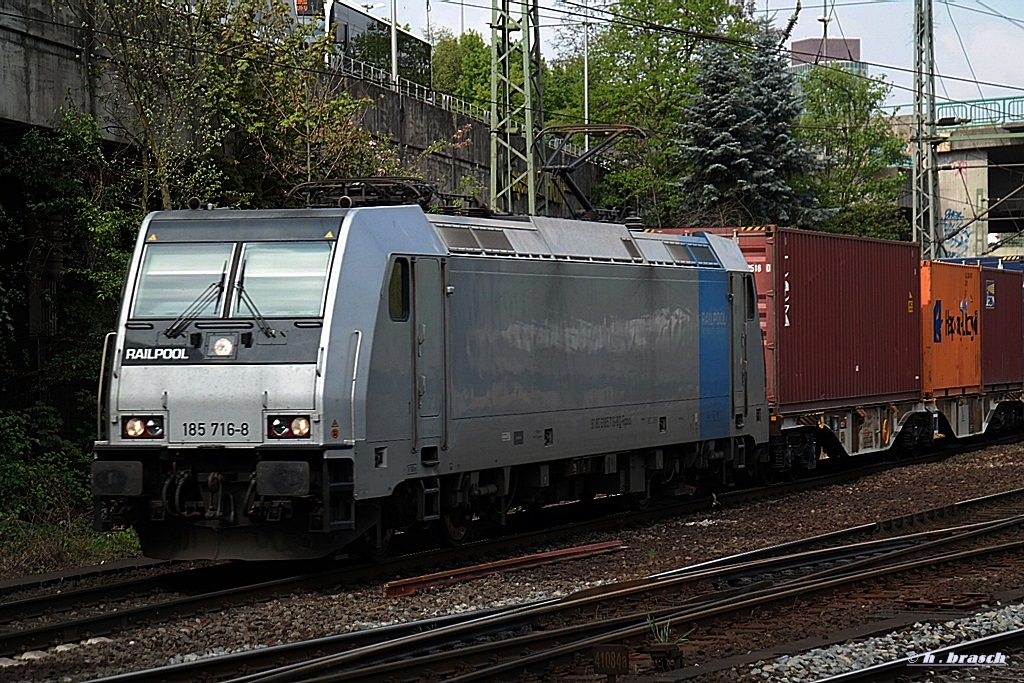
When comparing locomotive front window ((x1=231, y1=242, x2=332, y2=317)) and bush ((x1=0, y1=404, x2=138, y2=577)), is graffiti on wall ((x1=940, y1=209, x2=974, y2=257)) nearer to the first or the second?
bush ((x1=0, y1=404, x2=138, y2=577))

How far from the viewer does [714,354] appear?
18.3 meters

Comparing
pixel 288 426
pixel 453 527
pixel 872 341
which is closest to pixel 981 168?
pixel 872 341

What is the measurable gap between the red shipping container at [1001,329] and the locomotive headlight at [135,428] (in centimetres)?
2028

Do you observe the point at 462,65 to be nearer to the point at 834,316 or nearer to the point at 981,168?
the point at 981,168

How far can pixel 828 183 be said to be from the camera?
53406 millimetres

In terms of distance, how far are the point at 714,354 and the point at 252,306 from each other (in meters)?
7.82

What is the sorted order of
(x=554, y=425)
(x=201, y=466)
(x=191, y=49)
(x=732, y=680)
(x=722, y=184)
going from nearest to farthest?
(x=732, y=680) < (x=201, y=466) < (x=554, y=425) < (x=191, y=49) < (x=722, y=184)

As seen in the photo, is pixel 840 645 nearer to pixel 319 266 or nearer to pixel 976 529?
pixel 319 266

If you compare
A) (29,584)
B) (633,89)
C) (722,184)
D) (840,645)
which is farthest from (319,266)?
(633,89)

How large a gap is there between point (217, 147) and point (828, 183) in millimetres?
36834

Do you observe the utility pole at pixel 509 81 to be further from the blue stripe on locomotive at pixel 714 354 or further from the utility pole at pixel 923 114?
the utility pole at pixel 923 114

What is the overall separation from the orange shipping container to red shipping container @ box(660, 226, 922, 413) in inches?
26.9

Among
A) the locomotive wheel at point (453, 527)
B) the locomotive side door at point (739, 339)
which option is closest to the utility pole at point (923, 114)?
the locomotive side door at point (739, 339)

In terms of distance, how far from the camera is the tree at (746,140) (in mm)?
40812
